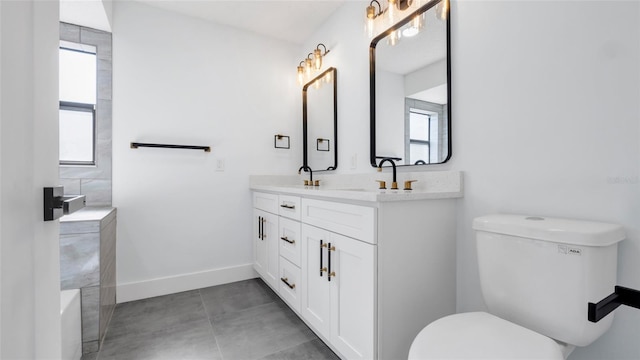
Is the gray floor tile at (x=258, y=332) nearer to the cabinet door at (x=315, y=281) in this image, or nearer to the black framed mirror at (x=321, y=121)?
the cabinet door at (x=315, y=281)

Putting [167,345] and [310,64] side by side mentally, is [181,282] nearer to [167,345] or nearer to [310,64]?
[167,345]

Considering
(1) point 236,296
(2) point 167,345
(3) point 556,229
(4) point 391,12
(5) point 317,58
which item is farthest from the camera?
(5) point 317,58

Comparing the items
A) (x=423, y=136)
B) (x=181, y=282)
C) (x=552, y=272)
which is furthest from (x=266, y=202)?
(x=552, y=272)

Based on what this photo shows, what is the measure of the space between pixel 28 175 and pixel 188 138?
216cm

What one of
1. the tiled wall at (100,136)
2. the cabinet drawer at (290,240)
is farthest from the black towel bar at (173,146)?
the cabinet drawer at (290,240)

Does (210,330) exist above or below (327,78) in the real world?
below

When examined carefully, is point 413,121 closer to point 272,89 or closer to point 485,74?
point 485,74

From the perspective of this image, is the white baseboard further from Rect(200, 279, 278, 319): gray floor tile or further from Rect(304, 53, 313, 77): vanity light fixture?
Rect(304, 53, 313, 77): vanity light fixture

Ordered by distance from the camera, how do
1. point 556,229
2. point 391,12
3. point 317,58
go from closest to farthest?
point 556,229 → point 391,12 → point 317,58

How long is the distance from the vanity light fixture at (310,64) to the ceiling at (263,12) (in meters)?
0.24

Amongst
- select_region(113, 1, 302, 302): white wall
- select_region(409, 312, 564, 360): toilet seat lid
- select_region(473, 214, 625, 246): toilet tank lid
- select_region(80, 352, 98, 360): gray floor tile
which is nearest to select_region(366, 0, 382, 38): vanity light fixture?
select_region(113, 1, 302, 302): white wall

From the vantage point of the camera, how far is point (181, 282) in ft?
8.12

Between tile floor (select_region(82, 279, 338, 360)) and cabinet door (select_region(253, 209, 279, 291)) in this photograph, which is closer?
tile floor (select_region(82, 279, 338, 360))

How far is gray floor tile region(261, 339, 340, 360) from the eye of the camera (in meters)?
A: 1.56
